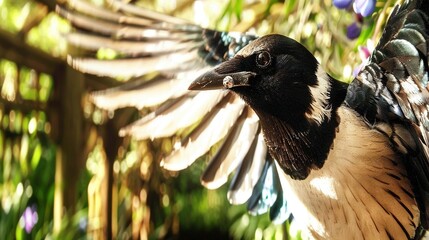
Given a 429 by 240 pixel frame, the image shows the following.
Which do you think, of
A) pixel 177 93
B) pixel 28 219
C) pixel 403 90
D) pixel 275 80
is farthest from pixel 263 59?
pixel 28 219

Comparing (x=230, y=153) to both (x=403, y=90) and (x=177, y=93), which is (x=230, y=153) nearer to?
(x=177, y=93)

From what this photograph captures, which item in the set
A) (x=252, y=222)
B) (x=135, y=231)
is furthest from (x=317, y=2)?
(x=135, y=231)

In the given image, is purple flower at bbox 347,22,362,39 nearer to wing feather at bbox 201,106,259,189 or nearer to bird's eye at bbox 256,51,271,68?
wing feather at bbox 201,106,259,189

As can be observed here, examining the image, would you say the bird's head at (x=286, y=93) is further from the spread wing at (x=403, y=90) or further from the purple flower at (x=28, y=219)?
the purple flower at (x=28, y=219)

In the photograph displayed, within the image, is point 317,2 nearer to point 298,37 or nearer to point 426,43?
point 298,37

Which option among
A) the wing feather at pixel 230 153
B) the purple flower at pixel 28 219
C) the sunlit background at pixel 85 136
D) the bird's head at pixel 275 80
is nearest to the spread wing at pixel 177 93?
the wing feather at pixel 230 153

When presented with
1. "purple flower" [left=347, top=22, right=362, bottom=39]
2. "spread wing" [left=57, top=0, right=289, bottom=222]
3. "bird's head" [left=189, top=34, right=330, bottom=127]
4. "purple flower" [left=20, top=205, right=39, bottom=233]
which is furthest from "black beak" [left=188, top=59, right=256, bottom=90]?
"purple flower" [left=20, top=205, right=39, bottom=233]
